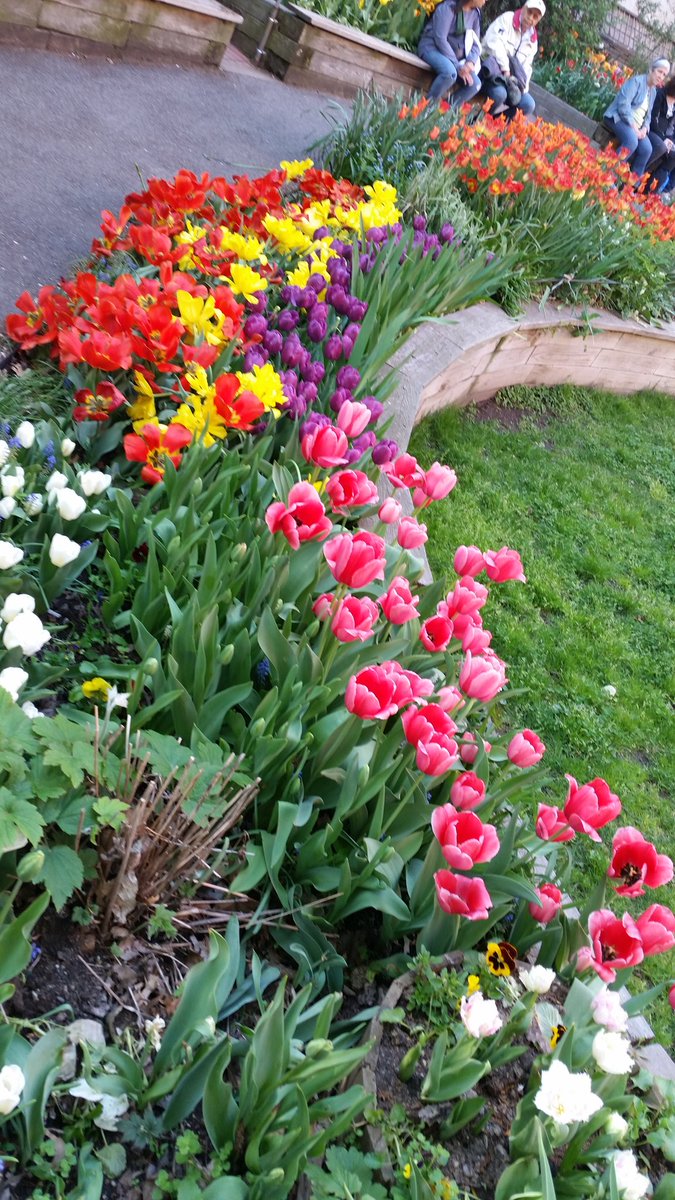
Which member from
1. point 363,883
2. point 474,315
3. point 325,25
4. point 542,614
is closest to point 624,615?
point 542,614

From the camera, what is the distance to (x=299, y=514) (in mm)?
1791

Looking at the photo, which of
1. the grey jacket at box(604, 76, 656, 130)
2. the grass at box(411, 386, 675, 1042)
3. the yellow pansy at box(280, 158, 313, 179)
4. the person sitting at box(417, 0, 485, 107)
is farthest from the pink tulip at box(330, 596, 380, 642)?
the grey jacket at box(604, 76, 656, 130)

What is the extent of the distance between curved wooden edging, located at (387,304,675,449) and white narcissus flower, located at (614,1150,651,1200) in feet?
7.79

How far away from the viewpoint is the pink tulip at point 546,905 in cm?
176

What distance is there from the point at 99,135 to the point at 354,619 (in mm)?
3892

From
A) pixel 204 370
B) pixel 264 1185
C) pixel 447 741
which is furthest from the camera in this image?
pixel 204 370

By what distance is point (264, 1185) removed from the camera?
127 centimetres

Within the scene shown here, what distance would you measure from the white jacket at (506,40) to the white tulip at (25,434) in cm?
821

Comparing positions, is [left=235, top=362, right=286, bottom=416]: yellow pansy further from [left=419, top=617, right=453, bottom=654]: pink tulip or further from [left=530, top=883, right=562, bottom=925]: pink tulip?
[left=530, top=883, right=562, bottom=925]: pink tulip

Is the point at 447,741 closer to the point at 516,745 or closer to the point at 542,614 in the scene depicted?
the point at 516,745

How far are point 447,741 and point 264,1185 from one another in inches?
27.9

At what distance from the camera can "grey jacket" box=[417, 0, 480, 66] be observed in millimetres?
7891

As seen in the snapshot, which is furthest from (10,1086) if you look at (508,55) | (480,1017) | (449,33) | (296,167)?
(508,55)

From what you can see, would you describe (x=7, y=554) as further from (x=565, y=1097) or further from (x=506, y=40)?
(x=506, y=40)
